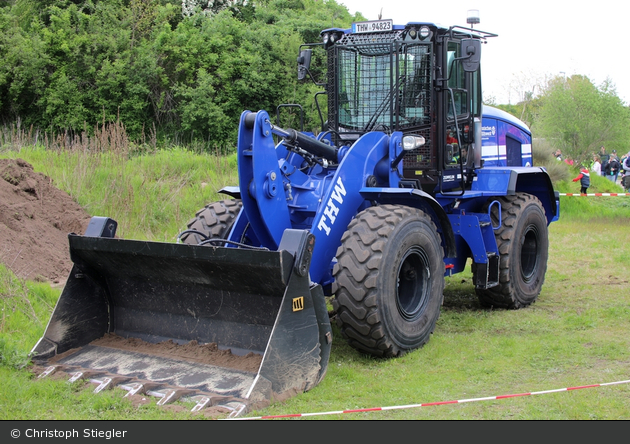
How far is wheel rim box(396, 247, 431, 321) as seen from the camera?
5844 millimetres

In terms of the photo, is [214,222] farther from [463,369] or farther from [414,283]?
[463,369]

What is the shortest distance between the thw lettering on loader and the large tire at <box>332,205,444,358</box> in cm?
23

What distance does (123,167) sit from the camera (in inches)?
438

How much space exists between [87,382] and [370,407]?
79.8 inches

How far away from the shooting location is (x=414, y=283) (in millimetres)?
5969

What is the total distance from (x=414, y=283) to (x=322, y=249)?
0.97m

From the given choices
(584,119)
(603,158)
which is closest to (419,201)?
Answer: (584,119)

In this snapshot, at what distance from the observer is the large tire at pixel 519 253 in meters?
7.41

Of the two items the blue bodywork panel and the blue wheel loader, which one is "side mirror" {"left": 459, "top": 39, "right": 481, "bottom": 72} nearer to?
the blue wheel loader

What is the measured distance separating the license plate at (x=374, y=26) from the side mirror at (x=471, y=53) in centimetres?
80

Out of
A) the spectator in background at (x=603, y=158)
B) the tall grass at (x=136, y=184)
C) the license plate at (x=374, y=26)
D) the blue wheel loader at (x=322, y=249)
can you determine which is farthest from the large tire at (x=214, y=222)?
the spectator in background at (x=603, y=158)

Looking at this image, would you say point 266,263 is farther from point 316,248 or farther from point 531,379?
point 531,379

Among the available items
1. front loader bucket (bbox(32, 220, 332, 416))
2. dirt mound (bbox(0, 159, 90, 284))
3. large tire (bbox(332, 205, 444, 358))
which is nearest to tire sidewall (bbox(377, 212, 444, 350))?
large tire (bbox(332, 205, 444, 358))

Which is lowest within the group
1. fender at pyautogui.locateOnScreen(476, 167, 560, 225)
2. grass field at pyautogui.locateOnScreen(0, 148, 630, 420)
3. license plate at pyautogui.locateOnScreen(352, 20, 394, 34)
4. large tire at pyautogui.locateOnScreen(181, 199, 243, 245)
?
grass field at pyautogui.locateOnScreen(0, 148, 630, 420)
